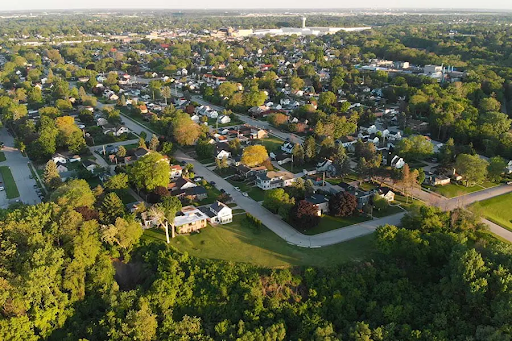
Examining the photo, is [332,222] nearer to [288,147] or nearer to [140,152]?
[288,147]

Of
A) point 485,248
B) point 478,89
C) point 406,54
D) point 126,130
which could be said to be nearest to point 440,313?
point 485,248

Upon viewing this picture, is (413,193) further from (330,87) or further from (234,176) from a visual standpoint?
(330,87)

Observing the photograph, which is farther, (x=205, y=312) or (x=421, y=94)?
(x=421, y=94)

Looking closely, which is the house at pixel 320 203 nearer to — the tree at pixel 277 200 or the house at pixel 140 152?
the tree at pixel 277 200

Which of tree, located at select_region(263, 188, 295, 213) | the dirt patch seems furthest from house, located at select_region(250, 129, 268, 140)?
the dirt patch

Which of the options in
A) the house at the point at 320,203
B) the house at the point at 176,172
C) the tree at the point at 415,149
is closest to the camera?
the house at the point at 320,203

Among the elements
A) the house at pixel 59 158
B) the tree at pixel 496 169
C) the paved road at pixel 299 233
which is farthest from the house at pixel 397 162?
the house at pixel 59 158
